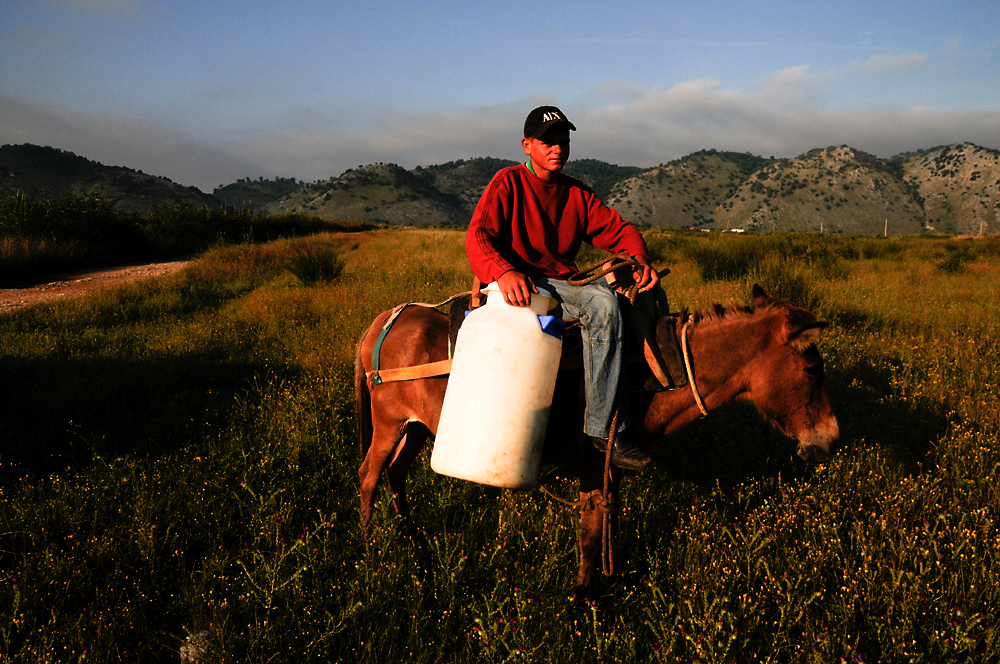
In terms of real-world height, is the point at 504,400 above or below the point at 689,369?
below

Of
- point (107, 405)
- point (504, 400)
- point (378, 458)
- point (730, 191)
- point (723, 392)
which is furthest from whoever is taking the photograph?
point (730, 191)

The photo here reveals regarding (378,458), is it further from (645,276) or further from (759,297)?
(759,297)

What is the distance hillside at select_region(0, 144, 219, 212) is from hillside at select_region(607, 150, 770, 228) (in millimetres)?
107277

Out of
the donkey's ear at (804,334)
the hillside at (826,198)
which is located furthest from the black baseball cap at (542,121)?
the hillside at (826,198)

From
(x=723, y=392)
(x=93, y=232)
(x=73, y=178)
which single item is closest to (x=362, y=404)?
(x=723, y=392)

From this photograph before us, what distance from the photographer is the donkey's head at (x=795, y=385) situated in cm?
248

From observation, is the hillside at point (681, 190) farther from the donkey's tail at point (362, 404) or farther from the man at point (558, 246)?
the donkey's tail at point (362, 404)

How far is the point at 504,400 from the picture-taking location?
7.35ft

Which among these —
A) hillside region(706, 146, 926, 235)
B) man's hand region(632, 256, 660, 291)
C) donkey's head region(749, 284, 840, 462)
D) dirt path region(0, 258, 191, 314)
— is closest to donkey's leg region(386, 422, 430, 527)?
man's hand region(632, 256, 660, 291)

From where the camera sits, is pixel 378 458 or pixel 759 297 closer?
pixel 759 297

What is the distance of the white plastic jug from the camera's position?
2240 mm

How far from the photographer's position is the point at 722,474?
4020 millimetres

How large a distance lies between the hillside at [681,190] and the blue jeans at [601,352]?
134134mm

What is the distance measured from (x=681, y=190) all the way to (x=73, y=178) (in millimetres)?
154625
